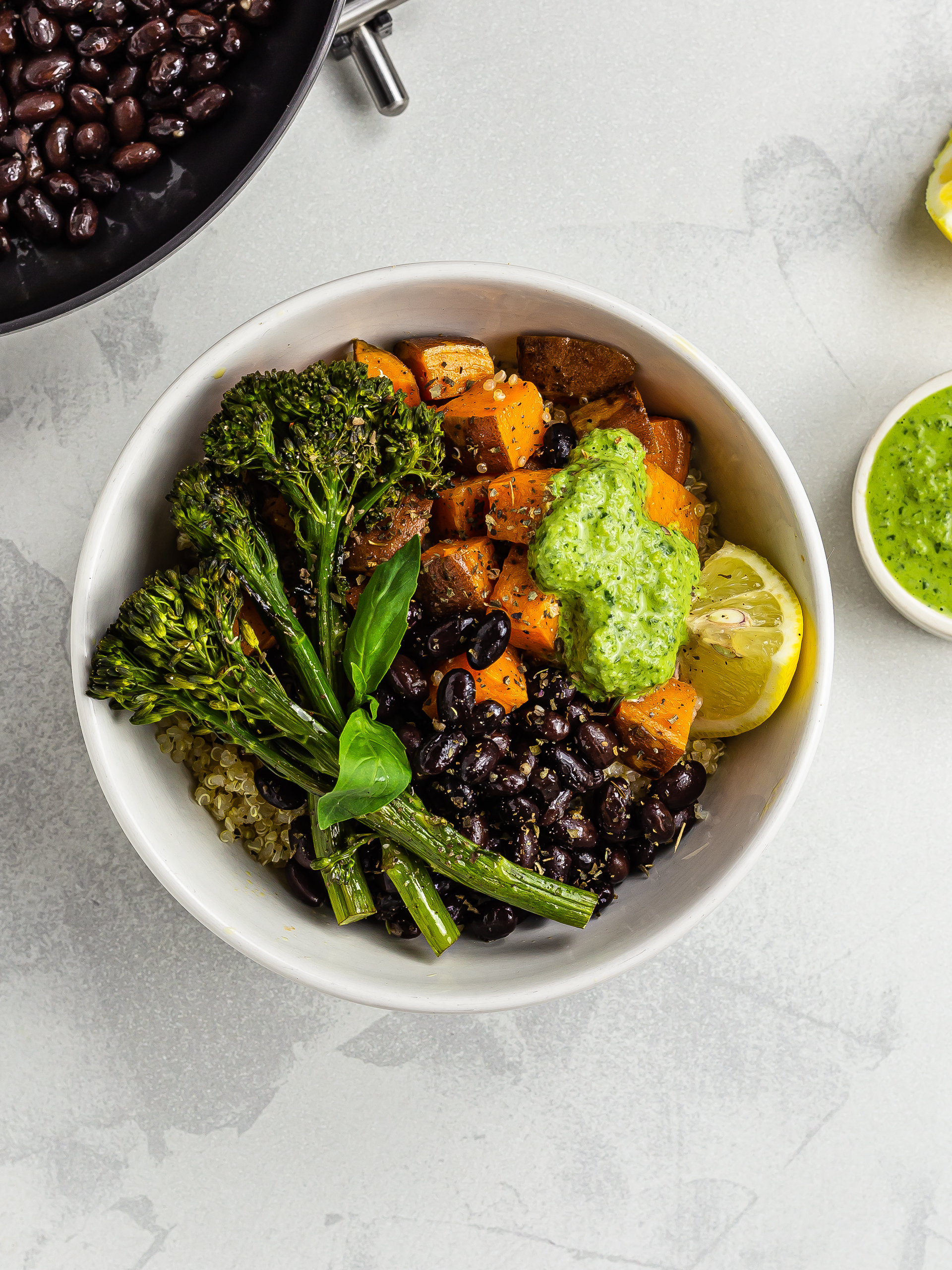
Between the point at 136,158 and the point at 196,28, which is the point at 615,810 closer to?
the point at 136,158

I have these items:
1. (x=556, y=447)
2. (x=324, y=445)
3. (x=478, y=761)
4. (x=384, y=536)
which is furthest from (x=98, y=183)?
(x=478, y=761)

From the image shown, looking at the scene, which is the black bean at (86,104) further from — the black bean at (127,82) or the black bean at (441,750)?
the black bean at (441,750)

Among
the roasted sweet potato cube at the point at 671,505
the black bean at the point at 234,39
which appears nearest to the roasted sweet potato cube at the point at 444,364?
the roasted sweet potato cube at the point at 671,505

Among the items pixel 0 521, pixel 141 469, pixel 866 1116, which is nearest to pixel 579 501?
pixel 141 469

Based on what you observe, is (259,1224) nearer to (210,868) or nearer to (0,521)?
(210,868)

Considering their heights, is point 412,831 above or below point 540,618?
below
